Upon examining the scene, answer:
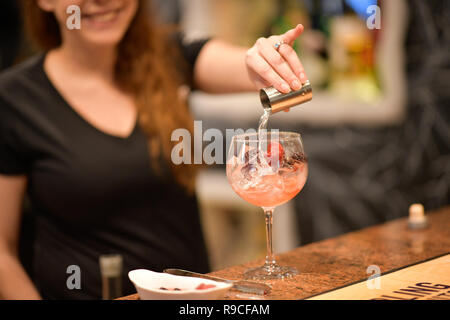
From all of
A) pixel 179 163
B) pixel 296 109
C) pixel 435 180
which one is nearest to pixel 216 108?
pixel 296 109

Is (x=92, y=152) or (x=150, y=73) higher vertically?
(x=150, y=73)

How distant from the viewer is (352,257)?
1260 mm

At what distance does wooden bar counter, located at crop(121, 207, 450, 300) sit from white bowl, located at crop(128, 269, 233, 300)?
0.20ft

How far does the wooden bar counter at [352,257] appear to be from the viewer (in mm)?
1062

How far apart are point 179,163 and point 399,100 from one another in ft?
4.88

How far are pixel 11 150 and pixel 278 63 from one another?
89cm

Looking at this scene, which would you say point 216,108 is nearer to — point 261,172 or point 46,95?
point 46,95

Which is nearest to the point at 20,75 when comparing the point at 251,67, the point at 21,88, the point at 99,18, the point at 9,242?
the point at 21,88

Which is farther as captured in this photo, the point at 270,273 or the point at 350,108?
the point at 350,108

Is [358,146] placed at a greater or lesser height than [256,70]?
lesser

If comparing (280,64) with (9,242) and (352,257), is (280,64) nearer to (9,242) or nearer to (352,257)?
(352,257)

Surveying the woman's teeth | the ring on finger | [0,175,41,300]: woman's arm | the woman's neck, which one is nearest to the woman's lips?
the woman's teeth

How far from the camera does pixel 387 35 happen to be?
284cm

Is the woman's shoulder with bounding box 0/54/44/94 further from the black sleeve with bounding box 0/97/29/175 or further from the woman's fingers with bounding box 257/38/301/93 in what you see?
the woman's fingers with bounding box 257/38/301/93
